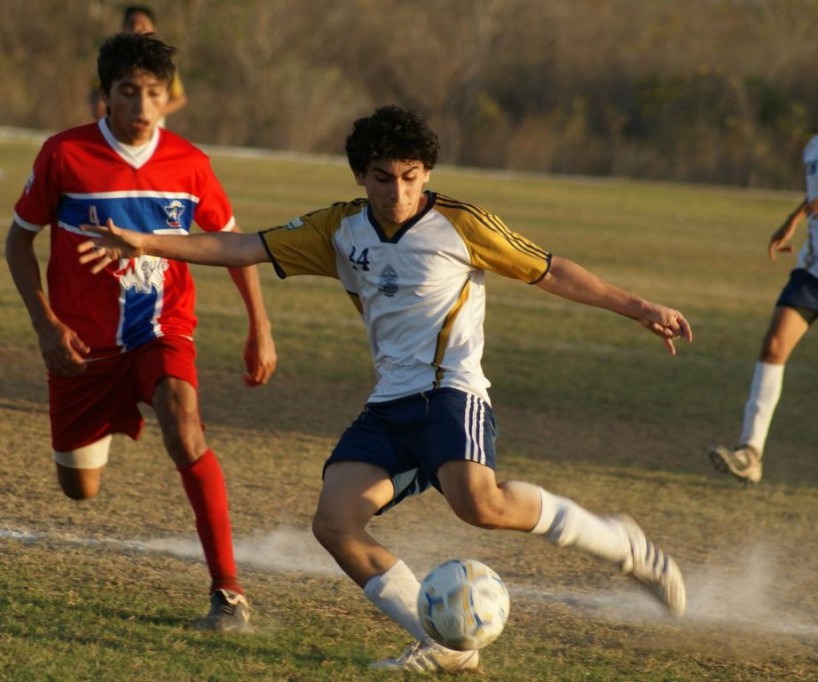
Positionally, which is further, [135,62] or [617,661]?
[135,62]

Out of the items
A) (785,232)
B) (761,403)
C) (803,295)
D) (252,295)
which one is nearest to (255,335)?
(252,295)

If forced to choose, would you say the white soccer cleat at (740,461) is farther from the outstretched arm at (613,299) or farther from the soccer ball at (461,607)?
the soccer ball at (461,607)

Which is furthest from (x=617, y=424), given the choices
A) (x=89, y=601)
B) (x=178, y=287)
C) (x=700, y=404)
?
(x=89, y=601)

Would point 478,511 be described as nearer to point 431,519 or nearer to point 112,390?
point 112,390

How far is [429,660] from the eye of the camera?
3779 mm

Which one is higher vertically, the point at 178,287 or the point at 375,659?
the point at 178,287

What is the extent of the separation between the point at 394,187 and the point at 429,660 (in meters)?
1.39

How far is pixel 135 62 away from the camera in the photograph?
4.43 metres

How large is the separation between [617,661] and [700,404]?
479 cm

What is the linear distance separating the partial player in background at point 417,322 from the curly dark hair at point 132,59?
0.68m

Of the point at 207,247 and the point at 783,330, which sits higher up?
the point at 207,247

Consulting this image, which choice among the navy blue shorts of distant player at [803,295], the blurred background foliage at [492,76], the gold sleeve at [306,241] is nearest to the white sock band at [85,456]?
the gold sleeve at [306,241]

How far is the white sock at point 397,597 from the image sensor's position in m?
3.79

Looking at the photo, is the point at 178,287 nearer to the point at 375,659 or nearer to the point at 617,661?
the point at 375,659
